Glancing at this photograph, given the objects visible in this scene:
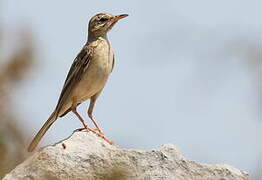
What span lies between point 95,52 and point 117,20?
757 mm

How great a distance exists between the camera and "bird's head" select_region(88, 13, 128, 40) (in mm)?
9384

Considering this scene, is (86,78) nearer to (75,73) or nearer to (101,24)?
(75,73)

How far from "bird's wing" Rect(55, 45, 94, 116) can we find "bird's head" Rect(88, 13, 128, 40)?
1.66 feet

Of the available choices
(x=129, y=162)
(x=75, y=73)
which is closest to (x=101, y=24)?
(x=75, y=73)

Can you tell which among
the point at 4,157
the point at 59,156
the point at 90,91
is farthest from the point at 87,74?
the point at 4,157

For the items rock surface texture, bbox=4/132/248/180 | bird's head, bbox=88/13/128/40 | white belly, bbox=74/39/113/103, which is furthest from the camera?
bird's head, bbox=88/13/128/40

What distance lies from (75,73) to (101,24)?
1.10 metres

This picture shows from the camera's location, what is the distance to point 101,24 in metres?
9.45

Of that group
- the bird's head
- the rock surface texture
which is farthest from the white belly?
the rock surface texture

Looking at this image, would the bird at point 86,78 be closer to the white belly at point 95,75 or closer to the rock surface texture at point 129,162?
the white belly at point 95,75

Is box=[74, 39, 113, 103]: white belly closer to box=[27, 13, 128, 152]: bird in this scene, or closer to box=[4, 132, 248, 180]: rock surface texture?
box=[27, 13, 128, 152]: bird

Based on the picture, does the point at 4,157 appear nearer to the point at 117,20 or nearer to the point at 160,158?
the point at 160,158

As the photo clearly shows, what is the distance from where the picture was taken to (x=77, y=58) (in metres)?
9.05

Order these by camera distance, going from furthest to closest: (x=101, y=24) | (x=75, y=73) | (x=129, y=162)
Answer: (x=101, y=24), (x=75, y=73), (x=129, y=162)
